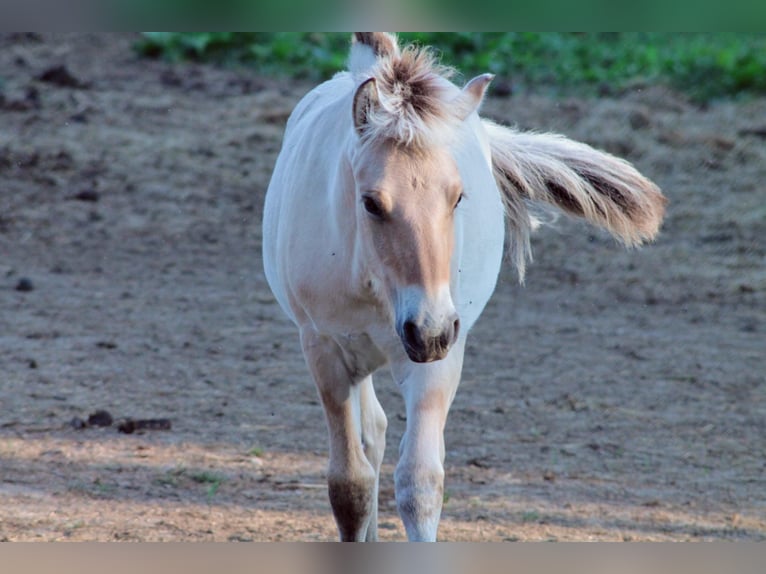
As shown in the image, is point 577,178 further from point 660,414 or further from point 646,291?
point 646,291

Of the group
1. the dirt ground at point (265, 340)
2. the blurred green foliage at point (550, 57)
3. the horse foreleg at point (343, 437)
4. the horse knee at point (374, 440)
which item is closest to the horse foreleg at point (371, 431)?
the horse knee at point (374, 440)

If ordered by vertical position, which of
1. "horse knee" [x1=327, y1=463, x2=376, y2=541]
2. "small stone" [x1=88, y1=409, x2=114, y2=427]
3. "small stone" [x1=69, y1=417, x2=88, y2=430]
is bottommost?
"small stone" [x1=69, y1=417, x2=88, y2=430]

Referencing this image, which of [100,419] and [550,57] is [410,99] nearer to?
[100,419]

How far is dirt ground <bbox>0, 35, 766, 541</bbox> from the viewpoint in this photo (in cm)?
402

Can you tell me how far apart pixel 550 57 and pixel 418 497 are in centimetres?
767

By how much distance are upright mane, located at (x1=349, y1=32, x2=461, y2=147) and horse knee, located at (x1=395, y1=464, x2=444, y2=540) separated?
88 cm

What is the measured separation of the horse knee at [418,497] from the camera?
288 centimetres

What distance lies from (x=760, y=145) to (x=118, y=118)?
5.05 metres

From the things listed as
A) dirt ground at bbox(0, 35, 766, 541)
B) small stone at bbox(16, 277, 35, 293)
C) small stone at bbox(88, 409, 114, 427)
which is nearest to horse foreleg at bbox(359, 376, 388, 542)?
dirt ground at bbox(0, 35, 766, 541)

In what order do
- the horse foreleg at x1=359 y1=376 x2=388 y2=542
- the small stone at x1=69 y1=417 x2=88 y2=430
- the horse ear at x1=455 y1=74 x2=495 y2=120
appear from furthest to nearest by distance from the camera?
1. the small stone at x1=69 y1=417 x2=88 y2=430
2. the horse foreleg at x1=359 y1=376 x2=388 y2=542
3. the horse ear at x1=455 y1=74 x2=495 y2=120

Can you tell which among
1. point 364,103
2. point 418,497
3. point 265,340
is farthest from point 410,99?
point 265,340

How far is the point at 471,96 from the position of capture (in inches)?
111

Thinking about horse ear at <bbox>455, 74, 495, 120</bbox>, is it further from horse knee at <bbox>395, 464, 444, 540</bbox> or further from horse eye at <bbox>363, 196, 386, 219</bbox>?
horse knee at <bbox>395, 464, 444, 540</bbox>

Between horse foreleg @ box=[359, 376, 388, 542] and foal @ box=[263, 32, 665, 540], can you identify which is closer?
foal @ box=[263, 32, 665, 540]
